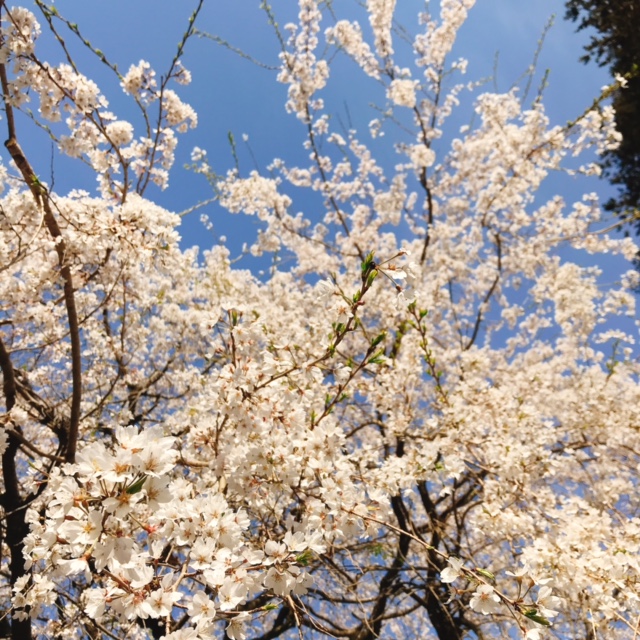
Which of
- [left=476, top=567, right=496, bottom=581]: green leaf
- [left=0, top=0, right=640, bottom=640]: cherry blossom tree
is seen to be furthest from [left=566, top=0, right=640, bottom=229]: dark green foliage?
[left=476, top=567, right=496, bottom=581]: green leaf

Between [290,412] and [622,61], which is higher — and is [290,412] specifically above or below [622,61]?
below

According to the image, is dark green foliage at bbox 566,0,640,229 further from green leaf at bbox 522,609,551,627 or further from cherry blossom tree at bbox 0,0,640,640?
green leaf at bbox 522,609,551,627

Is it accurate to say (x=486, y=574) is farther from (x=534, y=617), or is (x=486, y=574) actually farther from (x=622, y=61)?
(x=622, y=61)

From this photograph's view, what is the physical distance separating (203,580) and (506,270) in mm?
8875

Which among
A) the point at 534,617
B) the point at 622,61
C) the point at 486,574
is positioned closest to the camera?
the point at 534,617

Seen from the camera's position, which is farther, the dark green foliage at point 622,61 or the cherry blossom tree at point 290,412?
the dark green foliage at point 622,61

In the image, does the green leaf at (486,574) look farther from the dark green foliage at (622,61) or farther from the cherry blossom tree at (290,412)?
the dark green foliage at (622,61)

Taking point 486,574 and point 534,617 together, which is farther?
point 486,574

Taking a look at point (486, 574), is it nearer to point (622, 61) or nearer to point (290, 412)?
point (290, 412)

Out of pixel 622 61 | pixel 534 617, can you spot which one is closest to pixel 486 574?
pixel 534 617

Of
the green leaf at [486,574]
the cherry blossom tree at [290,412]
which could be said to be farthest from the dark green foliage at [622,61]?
the green leaf at [486,574]

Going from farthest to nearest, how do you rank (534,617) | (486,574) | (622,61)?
1. (622,61)
2. (486,574)
3. (534,617)

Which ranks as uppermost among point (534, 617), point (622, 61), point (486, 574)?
point (622, 61)

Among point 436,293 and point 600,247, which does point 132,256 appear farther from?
point 600,247
